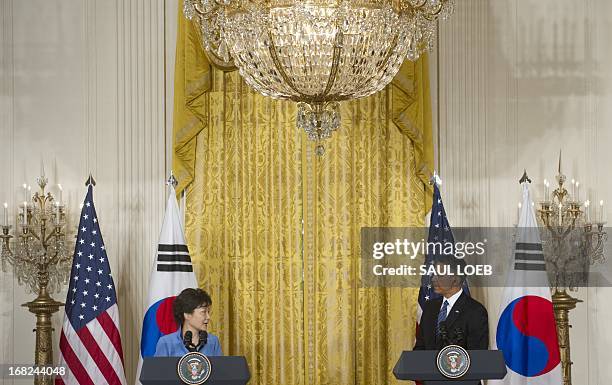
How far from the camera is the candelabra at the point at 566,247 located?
7188 millimetres

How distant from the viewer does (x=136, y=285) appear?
7.55m

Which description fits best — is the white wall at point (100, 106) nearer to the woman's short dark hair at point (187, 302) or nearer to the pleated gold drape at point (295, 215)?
the pleated gold drape at point (295, 215)

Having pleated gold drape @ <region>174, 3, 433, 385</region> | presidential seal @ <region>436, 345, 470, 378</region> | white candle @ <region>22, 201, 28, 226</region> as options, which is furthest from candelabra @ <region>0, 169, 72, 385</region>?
presidential seal @ <region>436, 345, 470, 378</region>

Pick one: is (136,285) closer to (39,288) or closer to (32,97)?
(39,288)

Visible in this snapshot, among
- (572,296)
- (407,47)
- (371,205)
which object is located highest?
(407,47)

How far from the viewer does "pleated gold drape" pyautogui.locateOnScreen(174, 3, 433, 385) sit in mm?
7492

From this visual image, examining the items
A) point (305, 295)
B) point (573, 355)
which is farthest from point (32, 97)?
point (573, 355)

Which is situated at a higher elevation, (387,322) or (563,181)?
(563,181)

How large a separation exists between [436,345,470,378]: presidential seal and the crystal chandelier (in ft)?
4.26

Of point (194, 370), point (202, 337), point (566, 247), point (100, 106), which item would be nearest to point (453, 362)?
point (194, 370)

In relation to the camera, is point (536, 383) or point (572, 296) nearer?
point (536, 383)

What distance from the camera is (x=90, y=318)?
706 cm

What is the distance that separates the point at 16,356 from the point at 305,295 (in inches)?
87.5

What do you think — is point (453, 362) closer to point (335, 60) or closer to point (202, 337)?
point (335, 60)
